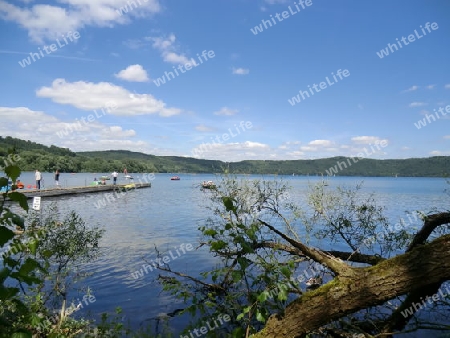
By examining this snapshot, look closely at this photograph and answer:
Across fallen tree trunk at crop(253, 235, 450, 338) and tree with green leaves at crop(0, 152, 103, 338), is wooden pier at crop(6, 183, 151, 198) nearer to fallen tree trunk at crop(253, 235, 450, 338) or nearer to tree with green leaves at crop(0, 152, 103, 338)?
tree with green leaves at crop(0, 152, 103, 338)

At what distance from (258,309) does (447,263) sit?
7.05 feet

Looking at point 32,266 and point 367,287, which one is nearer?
point 32,266

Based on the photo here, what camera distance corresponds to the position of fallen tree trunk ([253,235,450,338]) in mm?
3246

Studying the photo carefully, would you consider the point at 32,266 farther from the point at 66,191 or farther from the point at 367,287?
the point at 66,191

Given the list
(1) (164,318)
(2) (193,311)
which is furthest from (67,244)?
(2) (193,311)

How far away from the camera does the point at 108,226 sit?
29.6m

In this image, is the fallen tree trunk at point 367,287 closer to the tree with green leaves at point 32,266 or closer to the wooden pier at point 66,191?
the tree with green leaves at point 32,266

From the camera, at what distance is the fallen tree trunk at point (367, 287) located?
128 inches

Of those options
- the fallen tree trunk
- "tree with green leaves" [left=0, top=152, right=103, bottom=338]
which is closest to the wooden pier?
"tree with green leaves" [left=0, top=152, right=103, bottom=338]

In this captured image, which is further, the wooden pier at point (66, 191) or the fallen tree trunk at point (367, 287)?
the wooden pier at point (66, 191)

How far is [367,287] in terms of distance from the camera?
3445 mm

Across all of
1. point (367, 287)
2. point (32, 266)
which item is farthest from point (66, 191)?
point (367, 287)

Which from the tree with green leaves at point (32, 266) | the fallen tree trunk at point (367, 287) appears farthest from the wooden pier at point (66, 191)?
the fallen tree trunk at point (367, 287)

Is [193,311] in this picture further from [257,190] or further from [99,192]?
[99,192]
